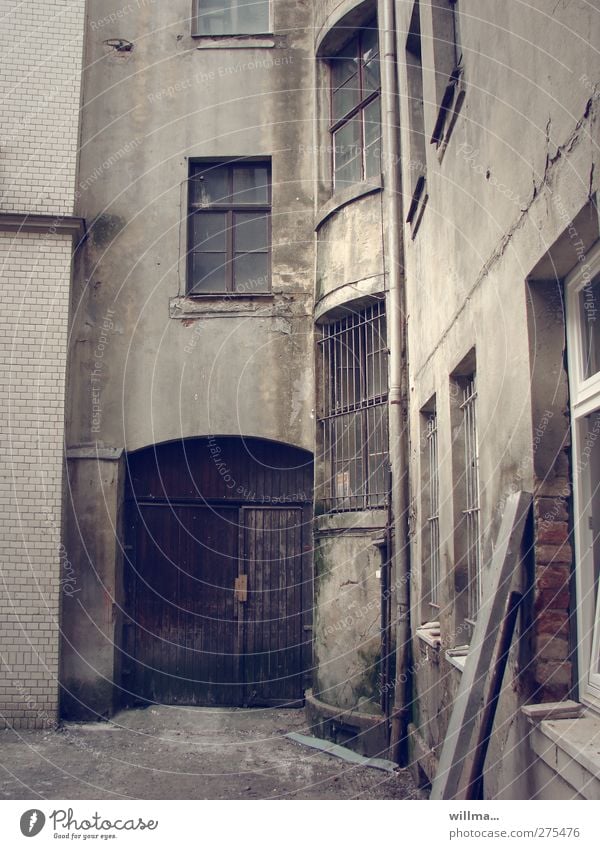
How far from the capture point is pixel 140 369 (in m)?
10.6

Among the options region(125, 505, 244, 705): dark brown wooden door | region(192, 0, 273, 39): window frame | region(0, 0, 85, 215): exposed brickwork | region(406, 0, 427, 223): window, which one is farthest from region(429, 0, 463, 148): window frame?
region(125, 505, 244, 705): dark brown wooden door

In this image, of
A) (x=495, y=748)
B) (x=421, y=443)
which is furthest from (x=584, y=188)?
(x=421, y=443)

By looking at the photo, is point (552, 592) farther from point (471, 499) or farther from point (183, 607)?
point (183, 607)

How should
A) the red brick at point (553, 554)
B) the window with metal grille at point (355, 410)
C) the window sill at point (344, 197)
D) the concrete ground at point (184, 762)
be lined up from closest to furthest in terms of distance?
1. the red brick at point (553, 554)
2. the concrete ground at point (184, 762)
3. the window with metal grille at point (355, 410)
4. the window sill at point (344, 197)

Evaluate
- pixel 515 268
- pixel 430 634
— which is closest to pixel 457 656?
pixel 430 634

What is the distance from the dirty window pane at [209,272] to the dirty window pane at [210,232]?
0.33ft

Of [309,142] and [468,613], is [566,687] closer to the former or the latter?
[468,613]

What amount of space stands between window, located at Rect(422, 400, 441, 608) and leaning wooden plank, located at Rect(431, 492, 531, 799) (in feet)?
11.5

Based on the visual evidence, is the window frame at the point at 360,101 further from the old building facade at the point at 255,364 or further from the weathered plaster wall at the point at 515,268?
the weathered plaster wall at the point at 515,268

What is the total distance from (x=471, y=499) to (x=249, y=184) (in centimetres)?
644

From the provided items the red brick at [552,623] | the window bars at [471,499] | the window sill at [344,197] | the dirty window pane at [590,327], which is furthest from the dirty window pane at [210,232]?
the red brick at [552,623]

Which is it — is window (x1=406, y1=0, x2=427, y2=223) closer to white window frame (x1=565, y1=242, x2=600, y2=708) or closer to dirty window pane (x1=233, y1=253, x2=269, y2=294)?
dirty window pane (x1=233, y1=253, x2=269, y2=294)

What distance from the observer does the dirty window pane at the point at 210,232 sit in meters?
11.0

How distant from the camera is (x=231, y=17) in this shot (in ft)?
37.3
